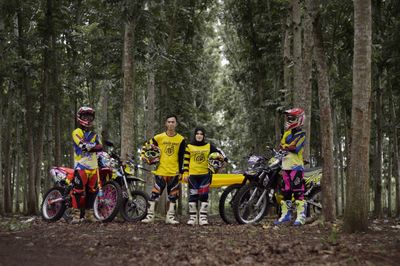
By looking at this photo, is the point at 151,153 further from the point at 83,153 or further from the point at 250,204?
the point at 250,204

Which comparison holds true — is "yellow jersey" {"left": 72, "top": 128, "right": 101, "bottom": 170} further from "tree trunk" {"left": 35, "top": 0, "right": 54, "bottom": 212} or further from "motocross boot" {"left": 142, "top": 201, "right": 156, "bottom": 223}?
"tree trunk" {"left": 35, "top": 0, "right": 54, "bottom": 212}

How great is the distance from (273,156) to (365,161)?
321cm

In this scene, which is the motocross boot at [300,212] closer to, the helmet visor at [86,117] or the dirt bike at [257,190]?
the dirt bike at [257,190]

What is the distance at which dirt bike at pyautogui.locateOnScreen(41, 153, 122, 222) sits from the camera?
10.2 metres

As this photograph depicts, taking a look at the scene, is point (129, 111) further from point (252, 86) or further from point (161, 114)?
point (252, 86)

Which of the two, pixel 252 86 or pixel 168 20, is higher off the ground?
pixel 168 20

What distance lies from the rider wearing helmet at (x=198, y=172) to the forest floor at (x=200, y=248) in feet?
6.03

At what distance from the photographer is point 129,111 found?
40.3 feet

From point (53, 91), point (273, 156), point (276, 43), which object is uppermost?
point (276, 43)

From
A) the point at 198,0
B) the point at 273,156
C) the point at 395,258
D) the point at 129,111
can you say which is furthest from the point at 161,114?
the point at 395,258

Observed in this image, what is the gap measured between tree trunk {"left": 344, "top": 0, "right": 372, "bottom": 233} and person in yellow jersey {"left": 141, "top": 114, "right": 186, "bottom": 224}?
3.97m

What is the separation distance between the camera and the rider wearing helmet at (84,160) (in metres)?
10.2

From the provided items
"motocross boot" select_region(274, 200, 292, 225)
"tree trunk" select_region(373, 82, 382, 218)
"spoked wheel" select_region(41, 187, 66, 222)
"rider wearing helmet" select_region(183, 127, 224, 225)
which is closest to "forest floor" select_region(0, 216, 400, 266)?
"motocross boot" select_region(274, 200, 292, 225)

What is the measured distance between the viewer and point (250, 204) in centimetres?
1009
